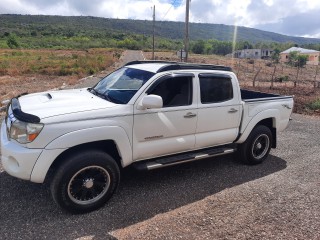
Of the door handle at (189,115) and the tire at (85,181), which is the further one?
the door handle at (189,115)

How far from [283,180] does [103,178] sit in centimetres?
304

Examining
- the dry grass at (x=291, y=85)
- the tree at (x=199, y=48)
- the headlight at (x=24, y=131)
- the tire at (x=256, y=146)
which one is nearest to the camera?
the headlight at (x=24, y=131)

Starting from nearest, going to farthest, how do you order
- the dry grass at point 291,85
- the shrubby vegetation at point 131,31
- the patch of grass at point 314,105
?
the patch of grass at point 314,105 → the dry grass at point 291,85 → the shrubby vegetation at point 131,31

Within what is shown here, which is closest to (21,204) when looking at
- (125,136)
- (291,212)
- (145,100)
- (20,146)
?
(20,146)

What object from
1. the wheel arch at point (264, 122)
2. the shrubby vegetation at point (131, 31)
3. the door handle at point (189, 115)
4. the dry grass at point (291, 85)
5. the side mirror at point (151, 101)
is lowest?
the dry grass at point (291, 85)

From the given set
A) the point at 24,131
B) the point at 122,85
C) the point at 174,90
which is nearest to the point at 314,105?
the point at 174,90

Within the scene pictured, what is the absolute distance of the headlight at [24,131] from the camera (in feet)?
10.4

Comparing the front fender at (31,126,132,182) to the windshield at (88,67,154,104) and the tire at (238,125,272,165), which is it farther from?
the tire at (238,125,272,165)

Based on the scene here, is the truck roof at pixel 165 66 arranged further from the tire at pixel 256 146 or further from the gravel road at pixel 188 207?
the gravel road at pixel 188 207

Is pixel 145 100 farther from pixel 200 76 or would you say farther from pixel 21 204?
pixel 21 204

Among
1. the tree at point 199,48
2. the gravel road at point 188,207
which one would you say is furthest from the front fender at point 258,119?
the tree at point 199,48

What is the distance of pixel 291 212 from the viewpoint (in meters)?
3.87

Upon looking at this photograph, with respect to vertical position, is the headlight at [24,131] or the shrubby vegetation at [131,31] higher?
the shrubby vegetation at [131,31]

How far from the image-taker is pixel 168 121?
402cm
